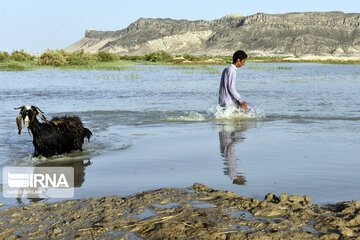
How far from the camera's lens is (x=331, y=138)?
404 inches

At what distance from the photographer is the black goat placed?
8.23m

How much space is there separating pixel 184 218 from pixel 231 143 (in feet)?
16.7

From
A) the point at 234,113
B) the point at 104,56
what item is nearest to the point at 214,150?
the point at 234,113

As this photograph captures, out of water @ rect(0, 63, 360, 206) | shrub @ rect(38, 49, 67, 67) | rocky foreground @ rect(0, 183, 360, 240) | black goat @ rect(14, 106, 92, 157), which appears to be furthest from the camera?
shrub @ rect(38, 49, 67, 67)

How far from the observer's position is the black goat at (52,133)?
27.0 ft

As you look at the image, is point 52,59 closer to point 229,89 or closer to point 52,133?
point 229,89

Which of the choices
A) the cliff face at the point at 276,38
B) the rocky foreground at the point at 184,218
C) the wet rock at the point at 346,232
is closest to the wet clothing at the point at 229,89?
the rocky foreground at the point at 184,218

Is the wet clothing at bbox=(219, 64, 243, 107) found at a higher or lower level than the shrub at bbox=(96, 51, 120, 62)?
lower

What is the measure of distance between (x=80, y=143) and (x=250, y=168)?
364 centimetres

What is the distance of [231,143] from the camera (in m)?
9.78

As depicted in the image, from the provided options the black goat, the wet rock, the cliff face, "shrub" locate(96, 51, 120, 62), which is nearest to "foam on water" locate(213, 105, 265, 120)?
the black goat

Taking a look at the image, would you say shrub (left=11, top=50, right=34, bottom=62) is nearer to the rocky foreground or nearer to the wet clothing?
the wet clothing

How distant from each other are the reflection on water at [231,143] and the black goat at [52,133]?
2.85 m

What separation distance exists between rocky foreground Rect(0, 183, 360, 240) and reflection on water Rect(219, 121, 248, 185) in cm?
122
